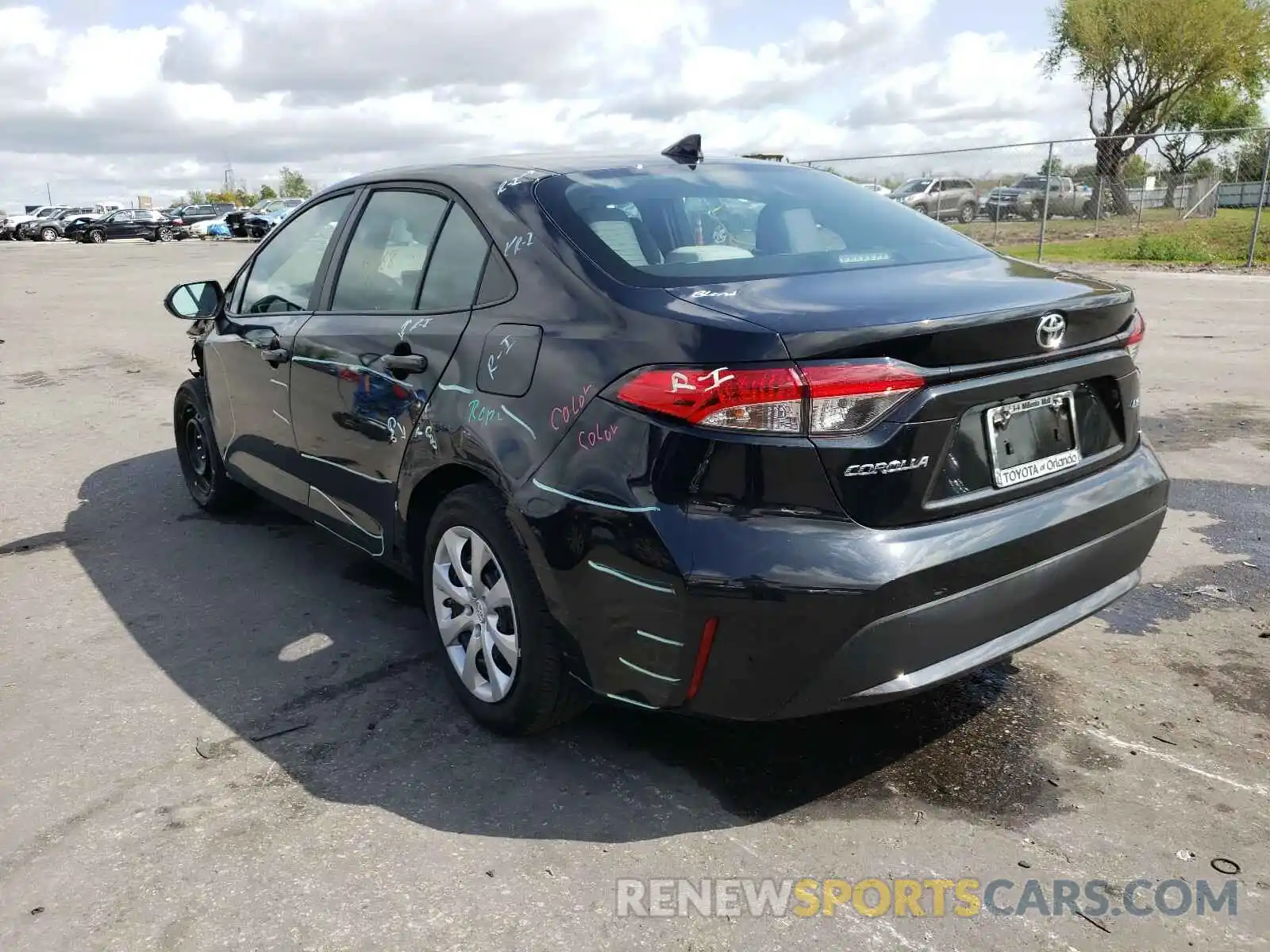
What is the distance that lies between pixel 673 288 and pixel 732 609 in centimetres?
85

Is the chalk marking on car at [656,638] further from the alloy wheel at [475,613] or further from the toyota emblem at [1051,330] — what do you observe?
the toyota emblem at [1051,330]

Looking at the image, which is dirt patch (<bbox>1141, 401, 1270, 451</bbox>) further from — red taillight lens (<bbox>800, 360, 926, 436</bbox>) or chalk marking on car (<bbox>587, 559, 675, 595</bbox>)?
chalk marking on car (<bbox>587, 559, 675, 595</bbox>)

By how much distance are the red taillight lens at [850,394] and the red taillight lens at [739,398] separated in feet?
0.13

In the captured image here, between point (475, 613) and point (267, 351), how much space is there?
1.72m

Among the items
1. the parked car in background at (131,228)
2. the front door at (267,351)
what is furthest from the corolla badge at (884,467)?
the parked car in background at (131,228)

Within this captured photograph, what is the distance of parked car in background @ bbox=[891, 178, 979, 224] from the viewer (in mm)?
23016

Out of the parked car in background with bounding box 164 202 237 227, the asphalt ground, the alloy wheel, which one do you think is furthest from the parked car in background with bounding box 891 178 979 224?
the parked car in background with bounding box 164 202 237 227

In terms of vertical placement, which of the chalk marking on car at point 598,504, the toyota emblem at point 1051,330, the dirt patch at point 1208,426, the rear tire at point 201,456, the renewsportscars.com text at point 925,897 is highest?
the toyota emblem at point 1051,330

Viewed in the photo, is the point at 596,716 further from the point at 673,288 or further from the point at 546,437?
the point at 673,288

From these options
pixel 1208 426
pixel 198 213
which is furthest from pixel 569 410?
pixel 198 213

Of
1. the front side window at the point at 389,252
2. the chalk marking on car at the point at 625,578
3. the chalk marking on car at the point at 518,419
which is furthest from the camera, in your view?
the front side window at the point at 389,252

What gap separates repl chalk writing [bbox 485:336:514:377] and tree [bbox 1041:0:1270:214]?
41374 mm

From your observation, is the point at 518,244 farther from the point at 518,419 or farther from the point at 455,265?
the point at 518,419

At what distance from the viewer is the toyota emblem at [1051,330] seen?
2707mm
